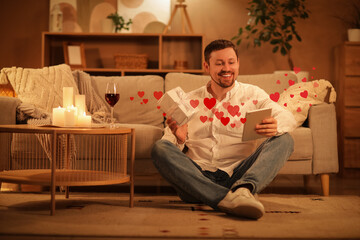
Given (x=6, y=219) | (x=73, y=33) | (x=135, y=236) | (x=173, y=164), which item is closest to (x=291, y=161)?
(x=173, y=164)

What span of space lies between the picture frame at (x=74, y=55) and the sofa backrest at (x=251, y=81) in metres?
1.44

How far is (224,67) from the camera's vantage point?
2279 mm

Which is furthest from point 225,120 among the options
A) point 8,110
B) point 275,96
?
point 8,110

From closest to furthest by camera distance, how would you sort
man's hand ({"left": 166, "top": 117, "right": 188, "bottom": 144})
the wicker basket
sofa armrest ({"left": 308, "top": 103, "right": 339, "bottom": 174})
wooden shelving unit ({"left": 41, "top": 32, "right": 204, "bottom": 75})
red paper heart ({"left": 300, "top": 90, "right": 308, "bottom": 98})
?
man's hand ({"left": 166, "top": 117, "right": 188, "bottom": 144}), sofa armrest ({"left": 308, "top": 103, "right": 339, "bottom": 174}), red paper heart ({"left": 300, "top": 90, "right": 308, "bottom": 98}), the wicker basket, wooden shelving unit ({"left": 41, "top": 32, "right": 204, "bottom": 75})

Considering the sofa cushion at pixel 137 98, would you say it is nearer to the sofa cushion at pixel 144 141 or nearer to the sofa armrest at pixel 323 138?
the sofa cushion at pixel 144 141

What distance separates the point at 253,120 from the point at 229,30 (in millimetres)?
2905

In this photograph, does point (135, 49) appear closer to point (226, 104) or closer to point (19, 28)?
point (19, 28)

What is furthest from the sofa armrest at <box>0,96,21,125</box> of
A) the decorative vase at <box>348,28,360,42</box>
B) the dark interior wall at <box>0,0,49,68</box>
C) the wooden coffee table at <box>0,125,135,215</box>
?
the decorative vase at <box>348,28,360,42</box>

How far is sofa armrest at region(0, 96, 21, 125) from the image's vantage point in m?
2.71

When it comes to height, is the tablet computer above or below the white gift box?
below

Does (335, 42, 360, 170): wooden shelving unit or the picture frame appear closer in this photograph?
(335, 42, 360, 170): wooden shelving unit

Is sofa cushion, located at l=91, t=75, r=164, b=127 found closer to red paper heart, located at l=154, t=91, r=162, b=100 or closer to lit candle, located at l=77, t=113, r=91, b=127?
red paper heart, located at l=154, t=91, r=162, b=100

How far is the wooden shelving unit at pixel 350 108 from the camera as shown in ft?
13.4

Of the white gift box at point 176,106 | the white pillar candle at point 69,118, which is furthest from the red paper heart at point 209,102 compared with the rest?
the white pillar candle at point 69,118
